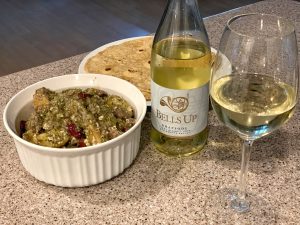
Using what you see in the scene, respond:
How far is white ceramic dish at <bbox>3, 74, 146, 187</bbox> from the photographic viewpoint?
Result: 662 mm

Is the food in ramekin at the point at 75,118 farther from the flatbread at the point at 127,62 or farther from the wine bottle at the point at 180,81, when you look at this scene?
the flatbread at the point at 127,62

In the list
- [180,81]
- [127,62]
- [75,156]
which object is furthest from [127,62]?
[75,156]

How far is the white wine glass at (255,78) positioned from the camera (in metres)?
Answer: 0.57

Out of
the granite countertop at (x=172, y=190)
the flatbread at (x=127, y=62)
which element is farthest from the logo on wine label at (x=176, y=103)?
the flatbread at (x=127, y=62)

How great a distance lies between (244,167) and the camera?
67 centimetres

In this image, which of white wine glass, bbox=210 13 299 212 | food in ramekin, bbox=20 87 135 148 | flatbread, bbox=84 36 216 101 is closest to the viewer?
white wine glass, bbox=210 13 299 212

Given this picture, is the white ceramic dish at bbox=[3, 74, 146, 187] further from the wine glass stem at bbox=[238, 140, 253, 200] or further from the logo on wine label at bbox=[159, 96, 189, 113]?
the wine glass stem at bbox=[238, 140, 253, 200]

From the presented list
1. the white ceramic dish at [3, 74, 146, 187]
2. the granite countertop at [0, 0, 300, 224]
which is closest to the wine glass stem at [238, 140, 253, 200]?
the granite countertop at [0, 0, 300, 224]

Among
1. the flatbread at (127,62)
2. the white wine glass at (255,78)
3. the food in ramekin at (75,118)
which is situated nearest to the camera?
the white wine glass at (255,78)

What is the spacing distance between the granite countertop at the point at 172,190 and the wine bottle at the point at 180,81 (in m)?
0.03

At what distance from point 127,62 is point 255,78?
1.52ft

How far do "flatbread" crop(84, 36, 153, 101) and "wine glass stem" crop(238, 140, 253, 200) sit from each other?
1.02 feet

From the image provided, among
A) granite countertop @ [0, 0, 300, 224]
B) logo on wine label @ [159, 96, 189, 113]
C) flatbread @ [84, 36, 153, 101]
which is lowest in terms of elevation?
granite countertop @ [0, 0, 300, 224]

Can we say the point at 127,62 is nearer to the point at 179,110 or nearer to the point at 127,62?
the point at 127,62
